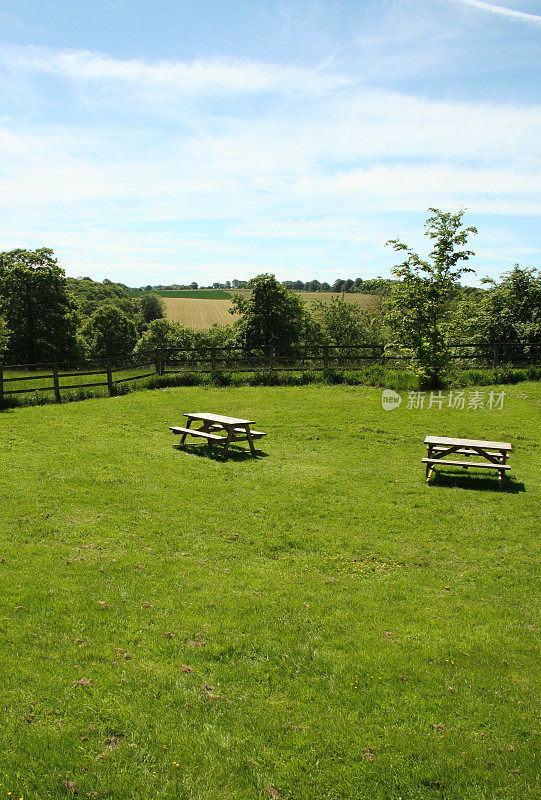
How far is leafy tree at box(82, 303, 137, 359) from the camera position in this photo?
57.0m

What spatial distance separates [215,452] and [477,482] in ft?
19.1

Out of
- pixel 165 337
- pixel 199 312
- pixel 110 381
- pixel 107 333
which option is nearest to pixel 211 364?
pixel 110 381

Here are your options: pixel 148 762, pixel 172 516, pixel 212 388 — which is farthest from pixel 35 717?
pixel 212 388

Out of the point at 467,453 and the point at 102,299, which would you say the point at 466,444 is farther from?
the point at 102,299

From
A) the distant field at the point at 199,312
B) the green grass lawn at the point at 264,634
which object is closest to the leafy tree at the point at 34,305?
the green grass lawn at the point at 264,634

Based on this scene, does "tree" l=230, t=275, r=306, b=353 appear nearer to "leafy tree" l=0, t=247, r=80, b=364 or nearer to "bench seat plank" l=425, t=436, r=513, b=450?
"leafy tree" l=0, t=247, r=80, b=364

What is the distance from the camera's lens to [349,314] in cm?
4894

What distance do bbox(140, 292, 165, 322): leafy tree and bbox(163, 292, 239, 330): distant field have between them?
172cm

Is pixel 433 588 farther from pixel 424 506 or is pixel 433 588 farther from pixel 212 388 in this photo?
pixel 212 388

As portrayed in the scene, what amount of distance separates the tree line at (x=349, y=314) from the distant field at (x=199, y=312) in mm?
38683

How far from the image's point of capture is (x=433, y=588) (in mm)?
6027

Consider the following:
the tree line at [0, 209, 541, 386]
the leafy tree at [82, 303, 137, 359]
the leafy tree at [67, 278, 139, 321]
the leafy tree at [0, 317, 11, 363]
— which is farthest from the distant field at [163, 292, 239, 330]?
the leafy tree at [0, 317, 11, 363]

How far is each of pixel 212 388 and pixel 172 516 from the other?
13294 mm

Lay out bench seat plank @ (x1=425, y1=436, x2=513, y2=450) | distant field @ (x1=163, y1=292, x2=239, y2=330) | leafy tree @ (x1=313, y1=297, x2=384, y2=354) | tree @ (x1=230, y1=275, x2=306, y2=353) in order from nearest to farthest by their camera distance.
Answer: bench seat plank @ (x1=425, y1=436, x2=513, y2=450)
tree @ (x1=230, y1=275, x2=306, y2=353)
leafy tree @ (x1=313, y1=297, x2=384, y2=354)
distant field @ (x1=163, y1=292, x2=239, y2=330)
